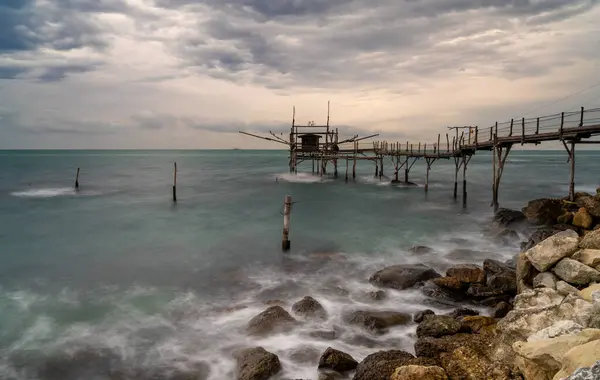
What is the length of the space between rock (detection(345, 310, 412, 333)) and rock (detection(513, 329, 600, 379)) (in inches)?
182

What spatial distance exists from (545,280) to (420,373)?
5.05 m

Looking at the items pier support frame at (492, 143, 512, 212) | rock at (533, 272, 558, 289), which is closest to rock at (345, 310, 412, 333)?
rock at (533, 272, 558, 289)

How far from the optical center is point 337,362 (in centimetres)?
791

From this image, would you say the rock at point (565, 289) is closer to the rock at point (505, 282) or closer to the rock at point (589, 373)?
the rock at point (505, 282)

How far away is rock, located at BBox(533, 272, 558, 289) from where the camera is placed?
350 inches

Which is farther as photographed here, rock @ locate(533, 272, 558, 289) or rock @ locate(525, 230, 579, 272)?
rock @ locate(525, 230, 579, 272)

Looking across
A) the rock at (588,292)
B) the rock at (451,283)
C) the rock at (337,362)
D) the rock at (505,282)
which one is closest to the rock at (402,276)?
the rock at (451,283)

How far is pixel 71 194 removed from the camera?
124ft

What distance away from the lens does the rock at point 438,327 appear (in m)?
8.30

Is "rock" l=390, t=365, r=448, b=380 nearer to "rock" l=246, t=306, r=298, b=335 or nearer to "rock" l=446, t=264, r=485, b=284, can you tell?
"rock" l=246, t=306, r=298, b=335

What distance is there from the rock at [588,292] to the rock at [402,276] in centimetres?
512

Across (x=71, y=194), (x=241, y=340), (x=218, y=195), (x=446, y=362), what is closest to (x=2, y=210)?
(x=71, y=194)

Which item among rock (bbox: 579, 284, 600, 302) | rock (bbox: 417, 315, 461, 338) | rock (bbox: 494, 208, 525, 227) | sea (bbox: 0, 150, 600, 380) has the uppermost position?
rock (bbox: 579, 284, 600, 302)

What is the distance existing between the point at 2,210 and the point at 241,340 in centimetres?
2912
